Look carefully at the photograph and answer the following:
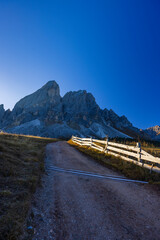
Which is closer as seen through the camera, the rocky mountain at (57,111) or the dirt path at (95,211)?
the dirt path at (95,211)

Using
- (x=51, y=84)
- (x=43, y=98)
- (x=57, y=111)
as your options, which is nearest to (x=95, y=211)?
(x=57, y=111)

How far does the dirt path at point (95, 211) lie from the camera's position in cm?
211

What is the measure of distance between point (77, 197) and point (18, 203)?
5.49 feet

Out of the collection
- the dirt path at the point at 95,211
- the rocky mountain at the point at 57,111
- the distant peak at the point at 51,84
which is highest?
the distant peak at the point at 51,84

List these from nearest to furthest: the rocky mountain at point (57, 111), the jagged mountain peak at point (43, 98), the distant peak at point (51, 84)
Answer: the rocky mountain at point (57, 111), the jagged mountain peak at point (43, 98), the distant peak at point (51, 84)

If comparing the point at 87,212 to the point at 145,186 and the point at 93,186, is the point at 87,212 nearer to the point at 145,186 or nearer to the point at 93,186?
the point at 93,186

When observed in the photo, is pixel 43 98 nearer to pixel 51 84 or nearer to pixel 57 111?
pixel 51 84

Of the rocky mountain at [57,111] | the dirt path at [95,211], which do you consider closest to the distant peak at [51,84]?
the rocky mountain at [57,111]

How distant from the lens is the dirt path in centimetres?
211

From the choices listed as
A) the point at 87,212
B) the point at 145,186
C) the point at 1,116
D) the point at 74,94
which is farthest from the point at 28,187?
the point at 1,116

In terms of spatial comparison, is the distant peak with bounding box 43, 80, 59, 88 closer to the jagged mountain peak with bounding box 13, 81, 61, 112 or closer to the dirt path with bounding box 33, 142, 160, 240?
the jagged mountain peak with bounding box 13, 81, 61, 112

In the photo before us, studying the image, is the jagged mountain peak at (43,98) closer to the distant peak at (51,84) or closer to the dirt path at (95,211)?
the distant peak at (51,84)

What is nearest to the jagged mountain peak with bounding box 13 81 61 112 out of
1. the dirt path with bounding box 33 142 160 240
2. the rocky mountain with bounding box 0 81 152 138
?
the rocky mountain with bounding box 0 81 152 138

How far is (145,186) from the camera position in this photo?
171 inches
